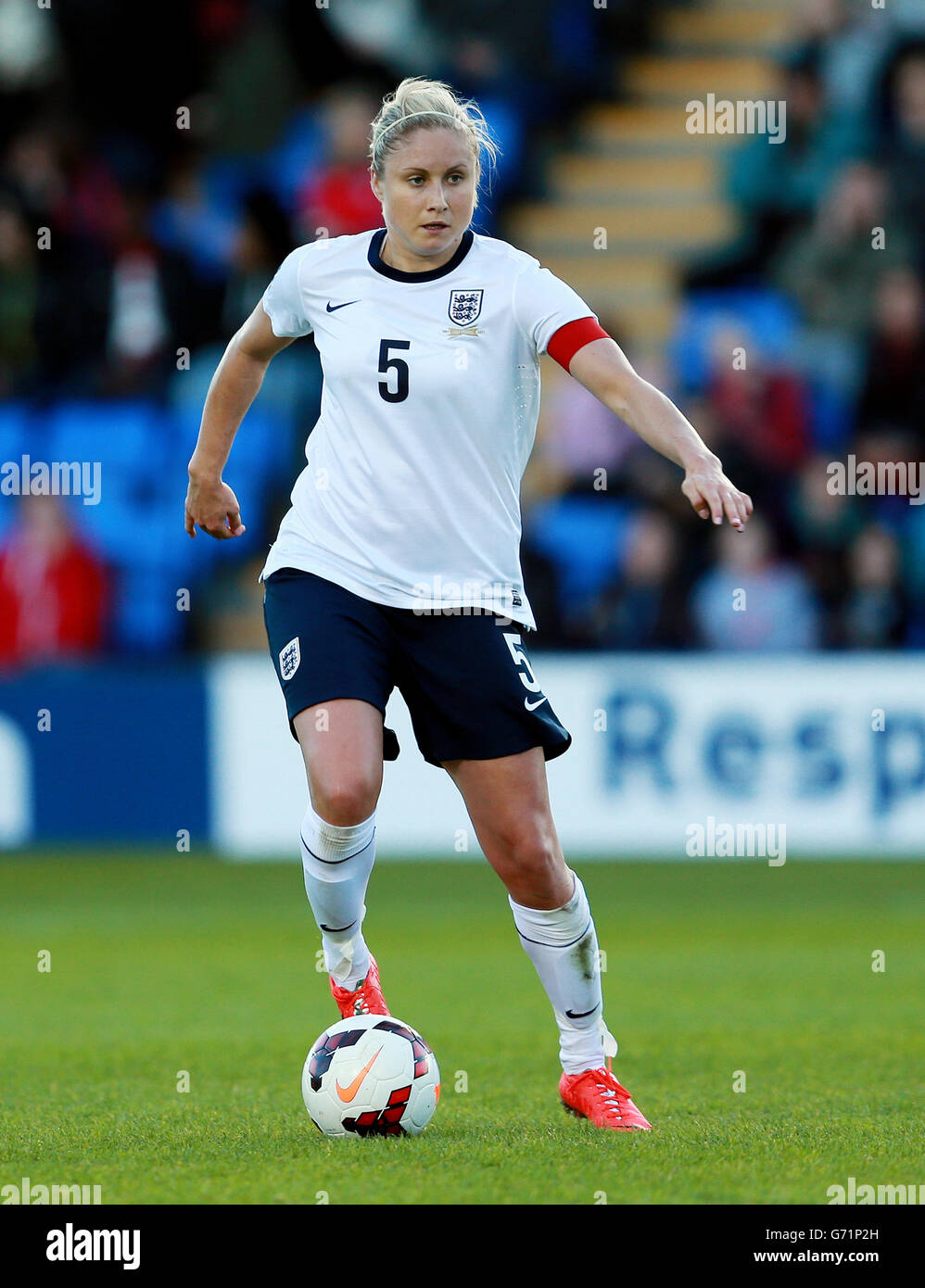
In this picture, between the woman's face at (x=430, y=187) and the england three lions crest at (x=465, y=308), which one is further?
the england three lions crest at (x=465, y=308)

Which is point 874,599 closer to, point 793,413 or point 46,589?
point 793,413

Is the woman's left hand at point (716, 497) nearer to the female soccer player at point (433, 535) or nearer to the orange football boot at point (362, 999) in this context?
the female soccer player at point (433, 535)

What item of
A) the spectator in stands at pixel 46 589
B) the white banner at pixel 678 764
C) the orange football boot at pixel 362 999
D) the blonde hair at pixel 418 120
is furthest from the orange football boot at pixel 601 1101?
the spectator in stands at pixel 46 589

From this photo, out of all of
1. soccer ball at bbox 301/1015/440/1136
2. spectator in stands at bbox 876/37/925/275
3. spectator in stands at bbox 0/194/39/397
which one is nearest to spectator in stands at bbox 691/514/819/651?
spectator in stands at bbox 876/37/925/275

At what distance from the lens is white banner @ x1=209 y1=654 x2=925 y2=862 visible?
1125 cm

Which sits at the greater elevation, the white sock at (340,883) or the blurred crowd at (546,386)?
the blurred crowd at (546,386)

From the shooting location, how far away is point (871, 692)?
1138 cm

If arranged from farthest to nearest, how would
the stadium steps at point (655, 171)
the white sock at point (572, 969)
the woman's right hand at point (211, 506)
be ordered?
1. the stadium steps at point (655, 171)
2. the woman's right hand at point (211, 506)
3. the white sock at point (572, 969)

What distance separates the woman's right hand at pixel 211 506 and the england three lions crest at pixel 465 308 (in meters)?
0.84

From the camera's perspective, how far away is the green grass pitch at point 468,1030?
173 inches

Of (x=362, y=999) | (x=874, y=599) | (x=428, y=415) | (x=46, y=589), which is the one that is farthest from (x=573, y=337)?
(x=46, y=589)

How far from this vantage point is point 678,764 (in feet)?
37.3

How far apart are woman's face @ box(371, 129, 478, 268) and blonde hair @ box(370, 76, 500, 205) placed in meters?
0.02
